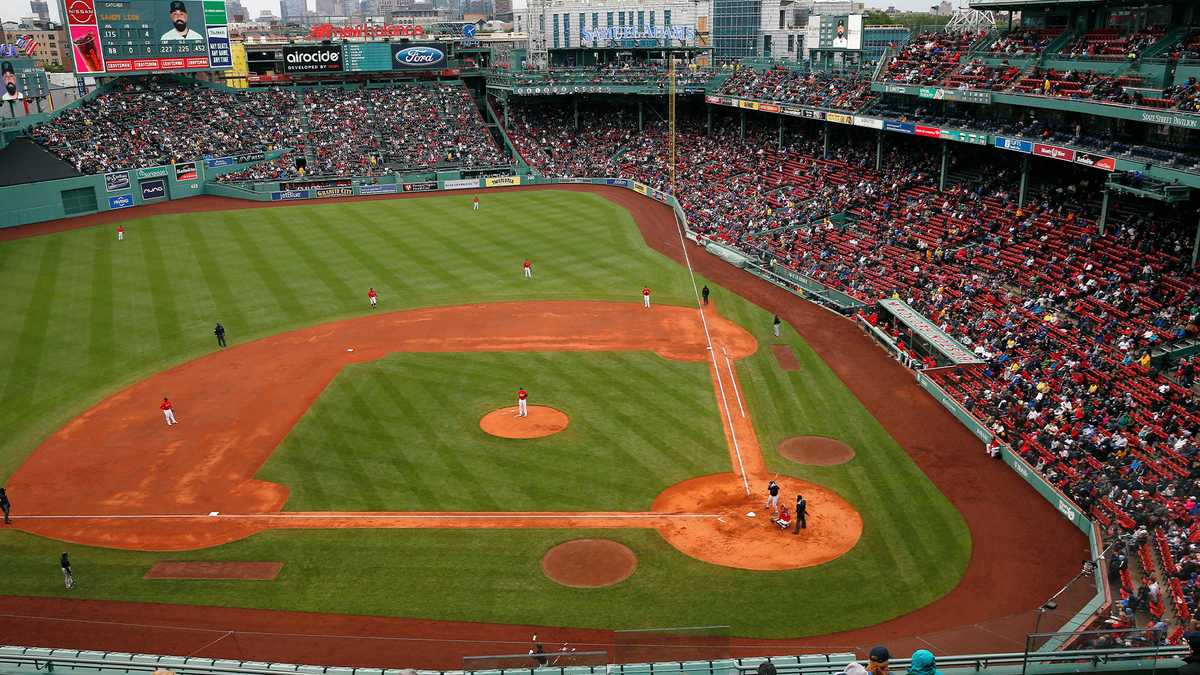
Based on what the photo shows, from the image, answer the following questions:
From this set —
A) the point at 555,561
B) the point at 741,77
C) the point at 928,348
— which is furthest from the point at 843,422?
the point at 741,77

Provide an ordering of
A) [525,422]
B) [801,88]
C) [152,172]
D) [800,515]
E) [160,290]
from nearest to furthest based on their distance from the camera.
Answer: [800,515] < [525,422] < [160,290] < [801,88] < [152,172]

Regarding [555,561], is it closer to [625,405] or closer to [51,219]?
[625,405]

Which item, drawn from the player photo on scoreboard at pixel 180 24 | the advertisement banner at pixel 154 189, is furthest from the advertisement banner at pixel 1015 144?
the player photo on scoreboard at pixel 180 24

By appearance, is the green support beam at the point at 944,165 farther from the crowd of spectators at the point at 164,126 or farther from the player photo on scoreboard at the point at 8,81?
the player photo on scoreboard at the point at 8,81

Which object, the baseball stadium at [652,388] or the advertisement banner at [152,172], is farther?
the advertisement banner at [152,172]

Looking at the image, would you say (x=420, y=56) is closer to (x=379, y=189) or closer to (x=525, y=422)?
(x=379, y=189)

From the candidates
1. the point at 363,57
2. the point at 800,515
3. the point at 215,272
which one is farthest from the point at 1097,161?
the point at 363,57
